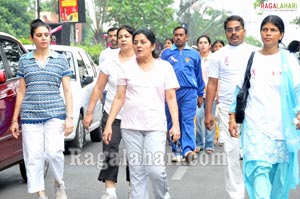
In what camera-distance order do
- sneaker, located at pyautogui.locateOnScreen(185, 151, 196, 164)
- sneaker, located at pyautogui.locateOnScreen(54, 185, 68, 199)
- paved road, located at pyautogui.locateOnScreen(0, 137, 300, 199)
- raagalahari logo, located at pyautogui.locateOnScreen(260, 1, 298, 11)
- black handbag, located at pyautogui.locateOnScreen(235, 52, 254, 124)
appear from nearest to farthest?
black handbag, located at pyautogui.locateOnScreen(235, 52, 254, 124)
sneaker, located at pyautogui.locateOnScreen(54, 185, 68, 199)
paved road, located at pyautogui.locateOnScreen(0, 137, 300, 199)
sneaker, located at pyautogui.locateOnScreen(185, 151, 196, 164)
raagalahari logo, located at pyautogui.locateOnScreen(260, 1, 298, 11)

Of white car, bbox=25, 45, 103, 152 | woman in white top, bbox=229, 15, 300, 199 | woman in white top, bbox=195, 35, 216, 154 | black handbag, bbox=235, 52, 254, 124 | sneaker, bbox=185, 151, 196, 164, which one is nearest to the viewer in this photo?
woman in white top, bbox=229, 15, 300, 199

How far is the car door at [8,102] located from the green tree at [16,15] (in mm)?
62053

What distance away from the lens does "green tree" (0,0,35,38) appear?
7138 centimetres

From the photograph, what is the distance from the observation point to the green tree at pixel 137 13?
57031 millimetres

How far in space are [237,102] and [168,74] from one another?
0.75 meters

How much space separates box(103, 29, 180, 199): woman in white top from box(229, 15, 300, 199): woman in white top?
2.66ft

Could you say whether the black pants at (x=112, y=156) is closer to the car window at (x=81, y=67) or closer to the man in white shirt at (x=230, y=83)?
the man in white shirt at (x=230, y=83)

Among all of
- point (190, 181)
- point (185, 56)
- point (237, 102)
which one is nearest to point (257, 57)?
point (237, 102)

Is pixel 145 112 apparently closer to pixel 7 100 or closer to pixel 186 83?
pixel 7 100

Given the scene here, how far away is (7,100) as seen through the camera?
820 cm

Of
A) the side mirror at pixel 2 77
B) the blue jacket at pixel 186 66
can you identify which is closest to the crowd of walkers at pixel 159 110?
the side mirror at pixel 2 77

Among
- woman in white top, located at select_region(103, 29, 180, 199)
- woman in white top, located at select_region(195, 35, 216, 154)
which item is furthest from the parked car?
woman in white top, located at select_region(195, 35, 216, 154)

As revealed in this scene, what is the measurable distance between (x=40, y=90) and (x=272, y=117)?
8.31 feet

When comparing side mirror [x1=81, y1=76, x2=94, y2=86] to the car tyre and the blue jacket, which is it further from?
the blue jacket
